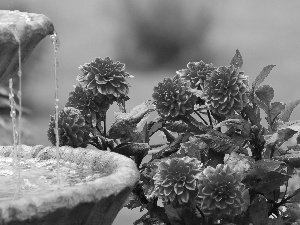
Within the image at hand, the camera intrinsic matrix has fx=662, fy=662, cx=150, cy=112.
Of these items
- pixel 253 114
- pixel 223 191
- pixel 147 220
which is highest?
pixel 253 114

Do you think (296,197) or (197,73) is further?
(197,73)

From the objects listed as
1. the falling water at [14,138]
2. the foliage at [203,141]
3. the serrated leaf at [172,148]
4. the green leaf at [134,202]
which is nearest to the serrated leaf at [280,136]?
the foliage at [203,141]

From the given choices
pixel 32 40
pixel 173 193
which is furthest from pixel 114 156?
pixel 32 40

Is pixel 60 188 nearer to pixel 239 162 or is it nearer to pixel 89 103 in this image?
pixel 239 162

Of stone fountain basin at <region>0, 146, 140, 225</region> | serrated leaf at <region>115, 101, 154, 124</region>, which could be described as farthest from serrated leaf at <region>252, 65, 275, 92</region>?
stone fountain basin at <region>0, 146, 140, 225</region>

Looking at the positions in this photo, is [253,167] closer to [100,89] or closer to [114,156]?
[114,156]

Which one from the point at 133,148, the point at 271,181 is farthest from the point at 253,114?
the point at 133,148
